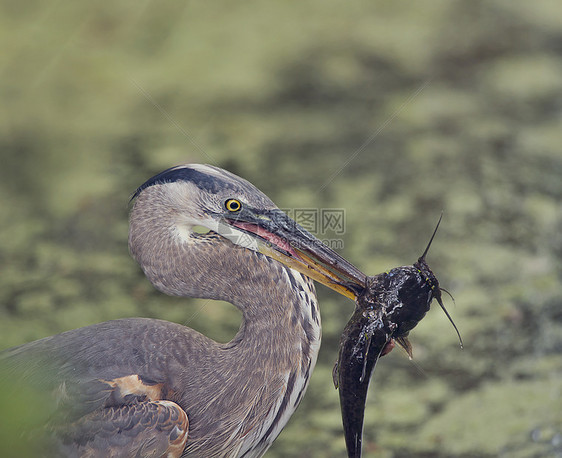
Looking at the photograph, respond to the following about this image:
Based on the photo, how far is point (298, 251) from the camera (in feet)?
7.85

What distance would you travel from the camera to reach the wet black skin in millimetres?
2227

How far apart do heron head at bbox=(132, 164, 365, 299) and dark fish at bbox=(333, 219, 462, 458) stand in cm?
13

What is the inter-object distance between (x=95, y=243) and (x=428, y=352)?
6.58ft

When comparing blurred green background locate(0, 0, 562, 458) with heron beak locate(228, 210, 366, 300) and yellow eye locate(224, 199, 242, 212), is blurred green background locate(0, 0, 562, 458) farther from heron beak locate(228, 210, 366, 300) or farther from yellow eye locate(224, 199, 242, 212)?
yellow eye locate(224, 199, 242, 212)

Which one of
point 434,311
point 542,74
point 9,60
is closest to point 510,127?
point 542,74

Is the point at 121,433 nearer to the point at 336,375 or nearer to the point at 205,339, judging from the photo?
the point at 205,339

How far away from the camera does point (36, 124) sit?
204 inches

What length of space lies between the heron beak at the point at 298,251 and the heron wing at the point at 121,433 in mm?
627

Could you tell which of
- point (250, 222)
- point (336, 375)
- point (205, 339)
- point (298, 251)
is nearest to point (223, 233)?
point (250, 222)

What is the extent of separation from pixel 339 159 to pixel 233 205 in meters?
2.46

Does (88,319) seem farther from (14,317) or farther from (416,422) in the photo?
(416,422)

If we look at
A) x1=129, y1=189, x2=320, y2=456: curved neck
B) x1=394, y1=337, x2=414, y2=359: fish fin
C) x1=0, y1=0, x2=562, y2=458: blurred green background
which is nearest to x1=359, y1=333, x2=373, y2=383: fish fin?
x1=394, y1=337, x2=414, y2=359: fish fin

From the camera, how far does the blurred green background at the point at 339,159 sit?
336cm

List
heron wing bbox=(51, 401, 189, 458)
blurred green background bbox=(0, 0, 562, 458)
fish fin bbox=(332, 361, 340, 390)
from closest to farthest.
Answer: heron wing bbox=(51, 401, 189, 458)
fish fin bbox=(332, 361, 340, 390)
blurred green background bbox=(0, 0, 562, 458)
